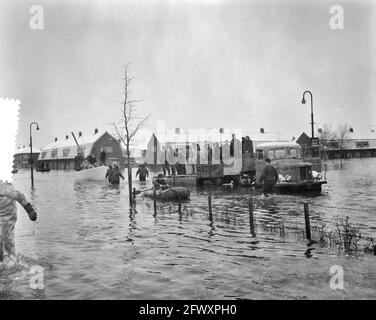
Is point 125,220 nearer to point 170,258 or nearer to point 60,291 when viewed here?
point 170,258

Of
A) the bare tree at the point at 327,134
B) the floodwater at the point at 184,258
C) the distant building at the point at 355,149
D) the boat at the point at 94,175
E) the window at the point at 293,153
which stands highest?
the bare tree at the point at 327,134

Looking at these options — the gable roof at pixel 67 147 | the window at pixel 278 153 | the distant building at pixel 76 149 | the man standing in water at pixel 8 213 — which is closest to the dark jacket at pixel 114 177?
the window at pixel 278 153

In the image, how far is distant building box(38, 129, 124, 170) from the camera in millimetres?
68250

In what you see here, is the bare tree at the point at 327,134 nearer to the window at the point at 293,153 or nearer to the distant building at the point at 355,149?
the distant building at the point at 355,149

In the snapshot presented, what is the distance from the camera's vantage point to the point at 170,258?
8203 mm

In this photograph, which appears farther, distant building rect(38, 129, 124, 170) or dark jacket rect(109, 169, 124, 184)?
distant building rect(38, 129, 124, 170)

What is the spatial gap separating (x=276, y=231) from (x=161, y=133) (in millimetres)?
46613

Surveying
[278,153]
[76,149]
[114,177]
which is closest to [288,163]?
[278,153]

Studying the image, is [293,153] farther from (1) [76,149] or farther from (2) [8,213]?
(1) [76,149]

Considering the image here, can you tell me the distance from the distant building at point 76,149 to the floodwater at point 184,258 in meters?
51.0

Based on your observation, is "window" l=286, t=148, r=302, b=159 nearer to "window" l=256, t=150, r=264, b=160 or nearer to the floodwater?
"window" l=256, t=150, r=264, b=160

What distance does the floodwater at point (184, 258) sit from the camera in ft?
20.1

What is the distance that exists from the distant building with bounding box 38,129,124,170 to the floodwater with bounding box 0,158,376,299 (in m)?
51.0

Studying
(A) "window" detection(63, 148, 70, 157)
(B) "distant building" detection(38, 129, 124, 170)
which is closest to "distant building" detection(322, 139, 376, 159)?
(B) "distant building" detection(38, 129, 124, 170)
